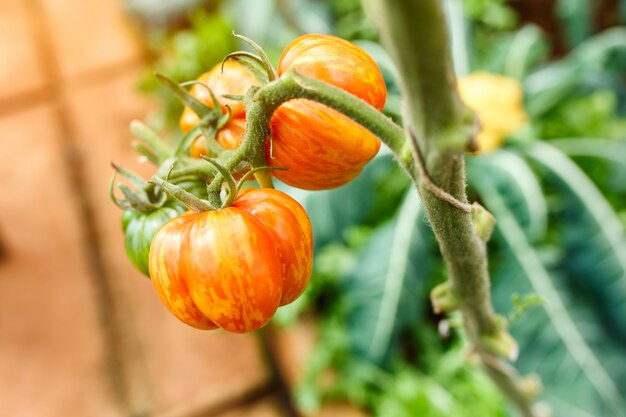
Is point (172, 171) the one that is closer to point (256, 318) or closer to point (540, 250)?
point (256, 318)

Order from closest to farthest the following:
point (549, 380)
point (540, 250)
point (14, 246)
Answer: point (549, 380)
point (540, 250)
point (14, 246)

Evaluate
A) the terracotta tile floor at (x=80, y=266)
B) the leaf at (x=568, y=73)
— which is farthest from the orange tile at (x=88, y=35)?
the leaf at (x=568, y=73)

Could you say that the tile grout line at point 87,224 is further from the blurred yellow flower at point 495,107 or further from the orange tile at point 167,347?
the blurred yellow flower at point 495,107

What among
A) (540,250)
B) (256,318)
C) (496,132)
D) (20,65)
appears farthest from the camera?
(20,65)

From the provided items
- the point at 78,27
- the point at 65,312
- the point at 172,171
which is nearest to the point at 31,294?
the point at 65,312

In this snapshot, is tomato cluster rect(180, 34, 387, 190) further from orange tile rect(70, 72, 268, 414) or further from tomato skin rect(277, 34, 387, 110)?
orange tile rect(70, 72, 268, 414)

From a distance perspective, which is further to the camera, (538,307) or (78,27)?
(78,27)

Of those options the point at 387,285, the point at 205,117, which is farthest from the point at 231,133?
the point at 387,285
